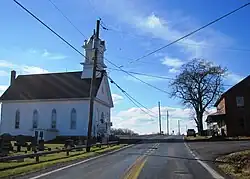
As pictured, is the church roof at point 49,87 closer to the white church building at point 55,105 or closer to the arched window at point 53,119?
the white church building at point 55,105

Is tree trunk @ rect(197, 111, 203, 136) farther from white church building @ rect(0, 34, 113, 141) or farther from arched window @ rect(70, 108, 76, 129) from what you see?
arched window @ rect(70, 108, 76, 129)

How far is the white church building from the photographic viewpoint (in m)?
55.7

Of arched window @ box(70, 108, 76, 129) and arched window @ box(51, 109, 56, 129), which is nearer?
arched window @ box(70, 108, 76, 129)

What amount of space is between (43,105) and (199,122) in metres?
27.8

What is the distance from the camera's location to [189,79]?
2527 inches

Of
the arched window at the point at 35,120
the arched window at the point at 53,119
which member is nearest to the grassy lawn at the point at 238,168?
the arched window at the point at 53,119

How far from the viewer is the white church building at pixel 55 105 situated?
183ft

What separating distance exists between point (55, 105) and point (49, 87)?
4.55 m

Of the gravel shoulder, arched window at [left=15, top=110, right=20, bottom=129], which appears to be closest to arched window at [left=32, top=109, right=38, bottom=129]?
arched window at [left=15, top=110, right=20, bottom=129]

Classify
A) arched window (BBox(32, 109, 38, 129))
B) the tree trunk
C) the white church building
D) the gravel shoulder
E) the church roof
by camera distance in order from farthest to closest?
the tree trunk
arched window (BBox(32, 109, 38, 129))
the church roof
the white church building
the gravel shoulder

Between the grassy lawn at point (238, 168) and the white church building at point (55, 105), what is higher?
the white church building at point (55, 105)

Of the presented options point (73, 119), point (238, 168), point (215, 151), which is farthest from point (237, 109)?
point (238, 168)

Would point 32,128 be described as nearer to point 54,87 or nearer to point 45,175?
point 54,87

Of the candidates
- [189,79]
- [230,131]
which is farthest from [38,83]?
[230,131]
